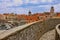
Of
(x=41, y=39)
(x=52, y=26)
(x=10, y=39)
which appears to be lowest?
(x=52, y=26)

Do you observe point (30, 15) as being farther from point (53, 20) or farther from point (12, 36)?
point (12, 36)

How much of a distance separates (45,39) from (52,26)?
5.51 metres

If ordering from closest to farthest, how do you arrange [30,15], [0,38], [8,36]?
[0,38]
[8,36]
[30,15]

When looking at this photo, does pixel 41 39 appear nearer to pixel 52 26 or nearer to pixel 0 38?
pixel 52 26

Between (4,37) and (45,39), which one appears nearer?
(4,37)

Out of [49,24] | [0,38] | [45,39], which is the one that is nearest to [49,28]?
[49,24]

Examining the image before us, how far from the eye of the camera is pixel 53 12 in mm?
22609

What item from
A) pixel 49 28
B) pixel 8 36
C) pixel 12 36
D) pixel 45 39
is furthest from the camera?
pixel 49 28

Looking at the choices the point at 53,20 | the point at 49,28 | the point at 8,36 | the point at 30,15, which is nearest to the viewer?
the point at 8,36

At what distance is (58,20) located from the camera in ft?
47.2

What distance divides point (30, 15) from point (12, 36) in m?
22.8

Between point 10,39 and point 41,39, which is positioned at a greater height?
point 10,39

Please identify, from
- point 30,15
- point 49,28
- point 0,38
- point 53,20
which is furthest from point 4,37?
point 30,15

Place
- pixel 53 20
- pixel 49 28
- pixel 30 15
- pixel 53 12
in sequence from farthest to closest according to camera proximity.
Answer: pixel 30 15, pixel 53 12, pixel 53 20, pixel 49 28
